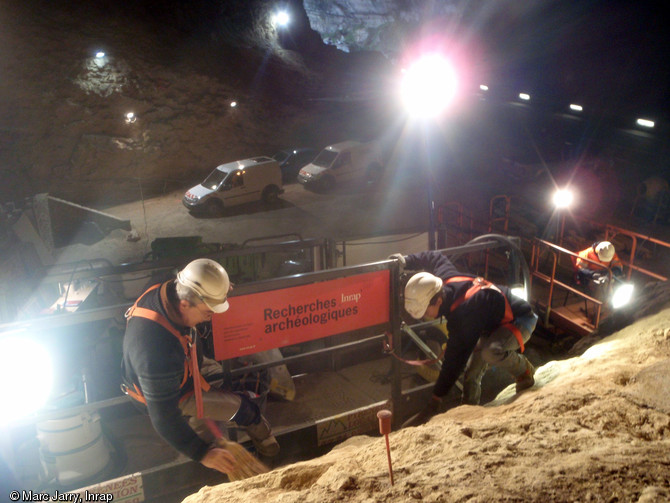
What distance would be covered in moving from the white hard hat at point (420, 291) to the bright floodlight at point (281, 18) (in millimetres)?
40856

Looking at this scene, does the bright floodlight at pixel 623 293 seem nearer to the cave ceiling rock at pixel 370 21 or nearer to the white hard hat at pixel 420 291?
the white hard hat at pixel 420 291

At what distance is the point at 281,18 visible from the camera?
133ft

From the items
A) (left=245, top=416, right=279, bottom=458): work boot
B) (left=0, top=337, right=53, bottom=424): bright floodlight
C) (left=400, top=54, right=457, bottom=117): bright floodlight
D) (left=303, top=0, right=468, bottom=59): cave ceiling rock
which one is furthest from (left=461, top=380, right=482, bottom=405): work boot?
(left=303, top=0, right=468, bottom=59): cave ceiling rock

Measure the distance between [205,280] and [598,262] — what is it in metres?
7.04

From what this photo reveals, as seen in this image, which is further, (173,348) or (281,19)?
(281,19)

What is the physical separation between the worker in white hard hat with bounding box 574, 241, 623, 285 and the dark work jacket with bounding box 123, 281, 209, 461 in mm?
6913

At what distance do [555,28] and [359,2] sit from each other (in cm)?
4527

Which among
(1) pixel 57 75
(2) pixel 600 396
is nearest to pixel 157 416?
(2) pixel 600 396

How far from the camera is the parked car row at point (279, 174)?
19.7 m

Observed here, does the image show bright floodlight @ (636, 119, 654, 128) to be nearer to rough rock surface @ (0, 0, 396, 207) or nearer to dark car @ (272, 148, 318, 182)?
dark car @ (272, 148, 318, 182)

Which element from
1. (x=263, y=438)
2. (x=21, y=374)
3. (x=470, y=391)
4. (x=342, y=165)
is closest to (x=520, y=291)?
(x=470, y=391)

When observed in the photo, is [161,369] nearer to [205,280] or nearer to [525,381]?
[205,280]

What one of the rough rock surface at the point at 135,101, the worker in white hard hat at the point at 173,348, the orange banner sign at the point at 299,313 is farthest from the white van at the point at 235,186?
the worker in white hard hat at the point at 173,348

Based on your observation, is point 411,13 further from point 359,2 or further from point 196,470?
point 196,470
